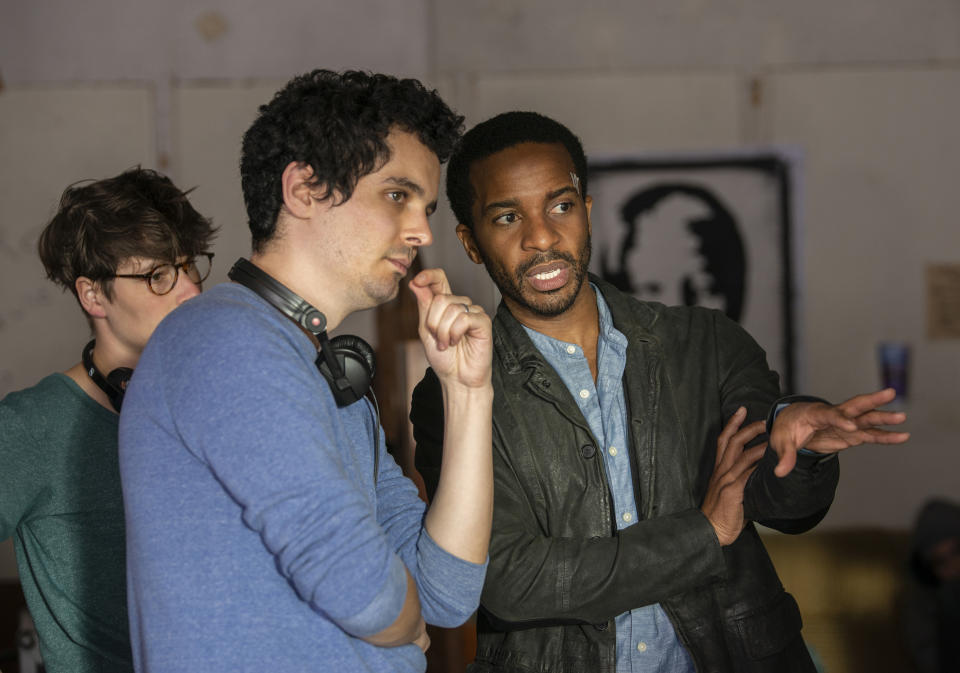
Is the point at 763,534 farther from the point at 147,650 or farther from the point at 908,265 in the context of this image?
the point at 147,650

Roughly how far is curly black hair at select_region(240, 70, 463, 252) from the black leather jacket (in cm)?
64

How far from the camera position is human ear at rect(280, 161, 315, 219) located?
1.39 m

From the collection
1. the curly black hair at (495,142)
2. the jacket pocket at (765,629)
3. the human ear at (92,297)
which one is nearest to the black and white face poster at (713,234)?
the curly black hair at (495,142)

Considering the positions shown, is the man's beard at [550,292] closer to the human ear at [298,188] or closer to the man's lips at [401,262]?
the man's lips at [401,262]

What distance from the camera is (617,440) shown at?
6.17ft

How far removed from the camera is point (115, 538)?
5.67ft

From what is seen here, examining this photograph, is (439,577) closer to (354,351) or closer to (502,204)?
(354,351)

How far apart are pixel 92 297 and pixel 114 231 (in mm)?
143

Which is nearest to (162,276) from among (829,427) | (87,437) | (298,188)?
(87,437)

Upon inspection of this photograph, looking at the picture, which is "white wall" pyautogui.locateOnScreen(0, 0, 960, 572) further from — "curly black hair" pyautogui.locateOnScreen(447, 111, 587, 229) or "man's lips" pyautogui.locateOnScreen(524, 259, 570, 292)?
"man's lips" pyautogui.locateOnScreen(524, 259, 570, 292)

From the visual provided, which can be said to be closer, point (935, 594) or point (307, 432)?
point (307, 432)

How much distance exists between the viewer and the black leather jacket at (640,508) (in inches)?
66.9

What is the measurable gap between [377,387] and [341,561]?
266cm

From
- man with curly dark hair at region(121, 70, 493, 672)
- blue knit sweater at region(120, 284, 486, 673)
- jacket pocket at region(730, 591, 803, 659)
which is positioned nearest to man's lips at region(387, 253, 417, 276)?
man with curly dark hair at region(121, 70, 493, 672)
